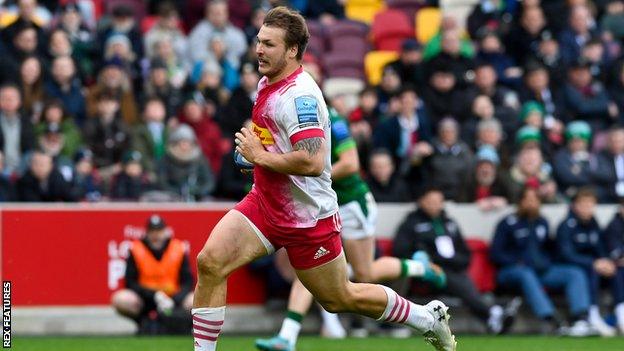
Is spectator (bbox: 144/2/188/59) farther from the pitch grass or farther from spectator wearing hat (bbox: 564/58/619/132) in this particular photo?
the pitch grass

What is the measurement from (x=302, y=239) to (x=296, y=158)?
58 cm

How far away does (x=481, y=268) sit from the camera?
16.6 m

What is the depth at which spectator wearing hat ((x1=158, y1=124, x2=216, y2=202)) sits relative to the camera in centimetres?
1669

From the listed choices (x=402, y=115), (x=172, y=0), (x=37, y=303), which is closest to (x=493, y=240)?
(x=402, y=115)

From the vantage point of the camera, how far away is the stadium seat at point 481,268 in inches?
652

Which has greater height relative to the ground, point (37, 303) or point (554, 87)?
point (554, 87)

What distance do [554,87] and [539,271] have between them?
12.7 ft

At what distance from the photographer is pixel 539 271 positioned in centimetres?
1647

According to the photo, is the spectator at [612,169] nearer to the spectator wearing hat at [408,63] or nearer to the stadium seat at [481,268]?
the stadium seat at [481,268]

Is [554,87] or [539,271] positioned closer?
[539,271]

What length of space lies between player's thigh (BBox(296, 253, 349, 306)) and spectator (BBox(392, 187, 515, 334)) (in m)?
6.54

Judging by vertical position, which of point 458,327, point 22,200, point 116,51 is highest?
point 116,51

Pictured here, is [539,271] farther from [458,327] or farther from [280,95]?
[280,95]

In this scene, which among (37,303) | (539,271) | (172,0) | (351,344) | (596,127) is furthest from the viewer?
(172,0)
